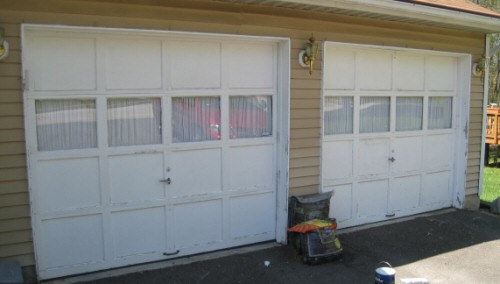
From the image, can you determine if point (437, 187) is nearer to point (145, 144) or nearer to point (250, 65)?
point (250, 65)

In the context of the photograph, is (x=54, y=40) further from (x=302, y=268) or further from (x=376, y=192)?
(x=376, y=192)

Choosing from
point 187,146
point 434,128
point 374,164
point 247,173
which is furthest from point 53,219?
point 434,128

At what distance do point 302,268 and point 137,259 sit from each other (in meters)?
1.73

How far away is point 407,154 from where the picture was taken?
659 centimetres

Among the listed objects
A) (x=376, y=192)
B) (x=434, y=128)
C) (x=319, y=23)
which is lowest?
(x=376, y=192)

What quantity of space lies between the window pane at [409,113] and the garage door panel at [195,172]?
2929 mm

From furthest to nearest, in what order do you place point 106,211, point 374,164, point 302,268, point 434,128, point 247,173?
point 434,128, point 374,164, point 247,173, point 302,268, point 106,211

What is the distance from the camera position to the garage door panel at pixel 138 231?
14.9 feet

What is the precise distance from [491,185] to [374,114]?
17.0 ft

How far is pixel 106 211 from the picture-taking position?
4465 mm

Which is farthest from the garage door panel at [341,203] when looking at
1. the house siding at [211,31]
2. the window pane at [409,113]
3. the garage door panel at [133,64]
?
the garage door panel at [133,64]

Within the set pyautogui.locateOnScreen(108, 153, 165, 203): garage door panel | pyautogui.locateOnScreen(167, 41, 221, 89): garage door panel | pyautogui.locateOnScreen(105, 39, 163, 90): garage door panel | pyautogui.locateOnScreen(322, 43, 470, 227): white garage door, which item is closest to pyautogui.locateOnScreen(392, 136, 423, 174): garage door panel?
pyautogui.locateOnScreen(322, 43, 470, 227): white garage door

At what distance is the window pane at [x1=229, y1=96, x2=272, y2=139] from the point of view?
5094 millimetres

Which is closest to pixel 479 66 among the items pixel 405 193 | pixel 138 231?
pixel 405 193
